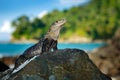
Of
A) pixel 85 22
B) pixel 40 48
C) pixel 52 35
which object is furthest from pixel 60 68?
pixel 85 22

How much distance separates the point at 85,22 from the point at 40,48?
15231cm

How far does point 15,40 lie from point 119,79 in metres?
156

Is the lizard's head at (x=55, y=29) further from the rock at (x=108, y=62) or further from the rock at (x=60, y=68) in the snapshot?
the rock at (x=108, y=62)

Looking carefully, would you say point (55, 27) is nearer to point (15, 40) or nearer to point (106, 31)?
point (106, 31)

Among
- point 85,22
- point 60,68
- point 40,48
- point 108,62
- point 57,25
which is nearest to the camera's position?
point 60,68

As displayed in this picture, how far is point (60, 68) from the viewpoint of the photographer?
284 inches

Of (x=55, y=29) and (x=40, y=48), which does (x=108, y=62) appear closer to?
(x=55, y=29)

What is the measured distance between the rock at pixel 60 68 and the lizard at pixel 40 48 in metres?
0.21

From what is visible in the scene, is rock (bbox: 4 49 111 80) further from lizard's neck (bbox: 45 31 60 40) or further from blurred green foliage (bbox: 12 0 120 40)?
blurred green foliage (bbox: 12 0 120 40)

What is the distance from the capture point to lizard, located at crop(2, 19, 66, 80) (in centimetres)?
751

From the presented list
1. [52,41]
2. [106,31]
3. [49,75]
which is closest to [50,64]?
[49,75]

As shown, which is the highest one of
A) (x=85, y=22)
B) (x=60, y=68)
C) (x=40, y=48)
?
(x=85, y=22)

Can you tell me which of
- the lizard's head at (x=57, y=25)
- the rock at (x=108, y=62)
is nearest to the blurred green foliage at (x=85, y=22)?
the rock at (x=108, y=62)

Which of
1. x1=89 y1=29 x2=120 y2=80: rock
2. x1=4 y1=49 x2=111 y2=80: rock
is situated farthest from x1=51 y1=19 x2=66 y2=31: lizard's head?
x1=89 y1=29 x2=120 y2=80: rock
